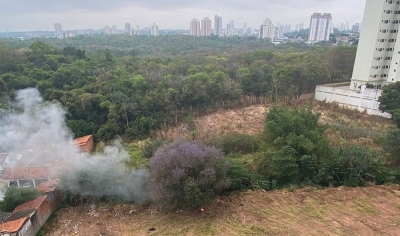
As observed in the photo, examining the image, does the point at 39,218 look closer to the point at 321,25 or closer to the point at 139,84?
the point at 139,84

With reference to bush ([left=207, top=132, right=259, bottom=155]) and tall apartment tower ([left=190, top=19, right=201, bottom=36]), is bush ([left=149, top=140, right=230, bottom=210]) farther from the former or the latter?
tall apartment tower ([left=190, top=19, right=201, bottom=36])

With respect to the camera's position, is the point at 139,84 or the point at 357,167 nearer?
the point at 357,167

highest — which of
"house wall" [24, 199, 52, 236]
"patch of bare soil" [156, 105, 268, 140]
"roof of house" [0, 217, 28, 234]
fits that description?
"roof of house" [0, 217, 28, 234]

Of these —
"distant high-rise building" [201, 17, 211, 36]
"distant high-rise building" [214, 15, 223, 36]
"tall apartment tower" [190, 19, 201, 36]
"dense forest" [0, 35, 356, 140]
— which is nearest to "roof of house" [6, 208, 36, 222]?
"dense forest" [0, 35, 356, 140]

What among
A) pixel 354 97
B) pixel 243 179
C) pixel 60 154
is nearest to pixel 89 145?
pixel 60 154

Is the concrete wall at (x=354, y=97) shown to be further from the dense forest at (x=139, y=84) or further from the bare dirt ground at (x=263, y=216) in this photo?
the bare dirt ground at (x=263, y=216)

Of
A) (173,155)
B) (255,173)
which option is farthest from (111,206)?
(255,173)
